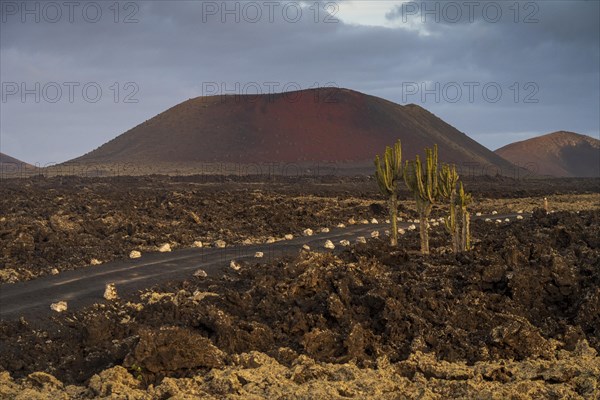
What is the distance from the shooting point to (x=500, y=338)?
1077 cm

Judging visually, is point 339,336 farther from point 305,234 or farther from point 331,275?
point 305,234

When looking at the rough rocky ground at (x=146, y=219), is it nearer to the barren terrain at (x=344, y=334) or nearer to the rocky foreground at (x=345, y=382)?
the barren terrain at (x=344, y=334)

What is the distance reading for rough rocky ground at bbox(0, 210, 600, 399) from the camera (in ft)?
31.5

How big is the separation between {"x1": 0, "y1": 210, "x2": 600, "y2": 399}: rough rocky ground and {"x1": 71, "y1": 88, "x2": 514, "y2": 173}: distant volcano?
98.3 meters

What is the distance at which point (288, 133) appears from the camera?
125 meters

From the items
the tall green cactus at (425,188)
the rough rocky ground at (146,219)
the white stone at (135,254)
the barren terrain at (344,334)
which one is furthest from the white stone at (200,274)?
the tall green cactus at (425,188)

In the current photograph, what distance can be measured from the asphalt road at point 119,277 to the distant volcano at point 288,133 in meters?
88.5

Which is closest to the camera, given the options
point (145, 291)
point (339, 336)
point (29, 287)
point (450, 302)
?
point (339, 336)

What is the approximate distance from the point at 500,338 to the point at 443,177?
36.7 ft

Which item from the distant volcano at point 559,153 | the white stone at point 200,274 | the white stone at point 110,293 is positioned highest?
the distant volcano at point 559,153

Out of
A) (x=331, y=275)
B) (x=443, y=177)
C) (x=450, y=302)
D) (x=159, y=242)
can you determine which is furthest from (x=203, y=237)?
(x=450, y=302)

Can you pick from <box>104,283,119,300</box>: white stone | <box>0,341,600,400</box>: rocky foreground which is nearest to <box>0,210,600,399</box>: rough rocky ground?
<box>0,341,600,400</box>: rocky foreground

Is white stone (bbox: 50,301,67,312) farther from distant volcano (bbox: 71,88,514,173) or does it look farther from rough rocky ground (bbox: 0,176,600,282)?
distant volcano (bbox: 71,88,514,173)

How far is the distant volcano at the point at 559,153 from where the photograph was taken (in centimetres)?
17200
